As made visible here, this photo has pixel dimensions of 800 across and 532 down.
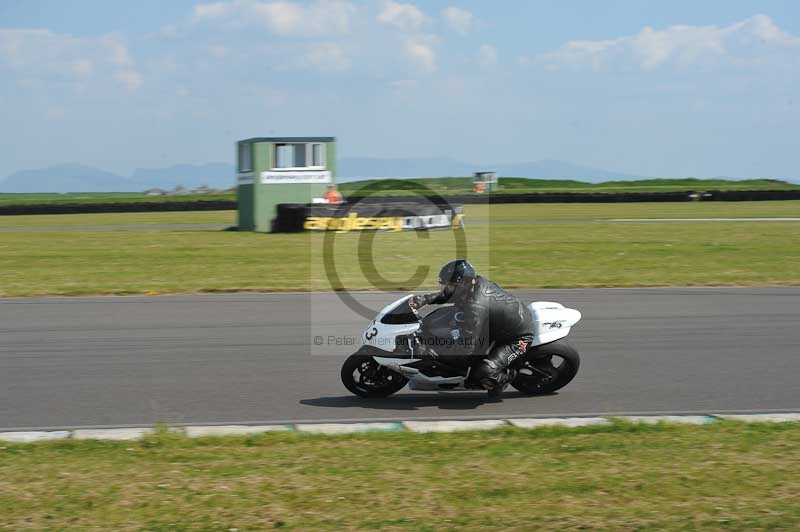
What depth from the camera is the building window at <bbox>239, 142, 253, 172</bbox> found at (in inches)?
1189

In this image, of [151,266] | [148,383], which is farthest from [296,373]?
[151,266]

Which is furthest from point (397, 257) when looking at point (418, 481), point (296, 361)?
point (418, 481)

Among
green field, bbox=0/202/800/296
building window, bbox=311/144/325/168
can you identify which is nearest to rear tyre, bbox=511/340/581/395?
green field, bbox=0/202/800/296

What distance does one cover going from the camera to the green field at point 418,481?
15.7 feet

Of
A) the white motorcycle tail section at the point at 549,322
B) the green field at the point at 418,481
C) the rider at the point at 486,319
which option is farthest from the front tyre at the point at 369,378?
the green field at the point at 418,481

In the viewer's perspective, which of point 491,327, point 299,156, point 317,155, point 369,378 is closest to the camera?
point 491,327

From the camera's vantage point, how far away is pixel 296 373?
9211mm

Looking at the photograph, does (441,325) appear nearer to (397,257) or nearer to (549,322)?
(549,322)

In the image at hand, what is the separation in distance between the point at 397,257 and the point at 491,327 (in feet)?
46.4

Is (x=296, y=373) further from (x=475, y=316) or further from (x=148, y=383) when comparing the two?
(x=475, y=316)

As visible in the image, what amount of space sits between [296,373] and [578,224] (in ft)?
86.5

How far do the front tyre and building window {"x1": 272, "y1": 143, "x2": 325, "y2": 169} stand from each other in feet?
74.1

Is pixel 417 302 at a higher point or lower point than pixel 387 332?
higher

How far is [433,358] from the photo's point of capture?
785 cm
